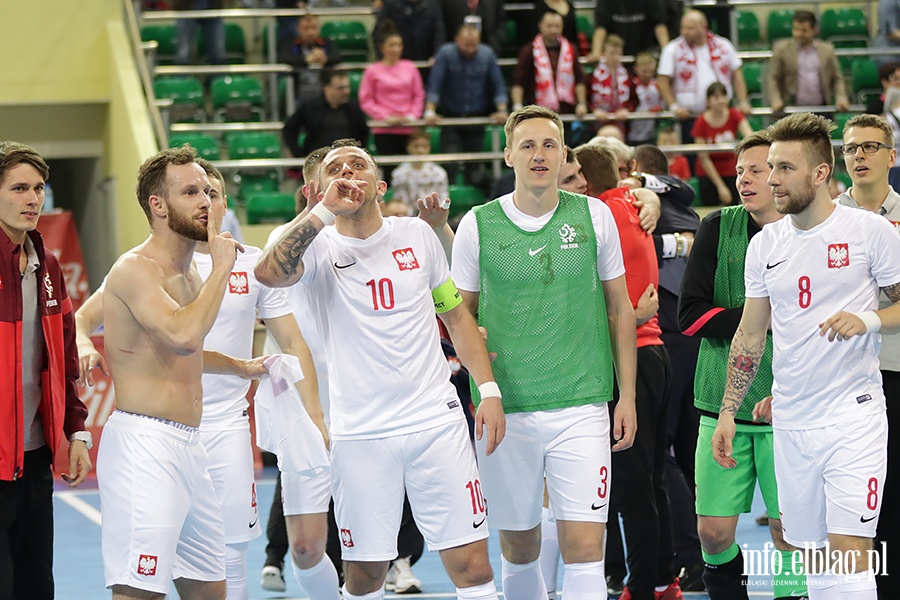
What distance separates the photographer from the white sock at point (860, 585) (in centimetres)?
520

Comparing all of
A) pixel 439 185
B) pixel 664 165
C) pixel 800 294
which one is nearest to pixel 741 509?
pixel 800 294

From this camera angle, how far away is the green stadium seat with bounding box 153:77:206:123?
586 inches

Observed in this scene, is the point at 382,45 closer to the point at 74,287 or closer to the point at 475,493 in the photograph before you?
the point at 74,287

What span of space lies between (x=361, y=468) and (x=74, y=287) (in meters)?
10.5

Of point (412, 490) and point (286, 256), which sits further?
point (412, 490)

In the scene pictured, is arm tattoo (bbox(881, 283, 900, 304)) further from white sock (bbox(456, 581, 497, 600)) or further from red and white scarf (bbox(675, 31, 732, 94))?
red and white scarf (bbox(675, 31, 732, 94))

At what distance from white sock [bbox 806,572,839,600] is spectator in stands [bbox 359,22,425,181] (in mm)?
9189

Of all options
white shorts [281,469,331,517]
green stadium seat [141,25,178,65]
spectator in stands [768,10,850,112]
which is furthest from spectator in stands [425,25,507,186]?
white shorts [281,469,331,517]

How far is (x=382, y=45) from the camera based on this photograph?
13.9 metres

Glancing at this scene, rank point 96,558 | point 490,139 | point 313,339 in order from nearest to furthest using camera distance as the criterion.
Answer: point 313,339 < point 96,558 < point 490,139

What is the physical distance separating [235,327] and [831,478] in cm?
289

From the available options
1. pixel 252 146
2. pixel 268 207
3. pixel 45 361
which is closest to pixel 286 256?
pixel 45 361

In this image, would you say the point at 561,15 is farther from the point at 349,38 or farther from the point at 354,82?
the point at 349,38

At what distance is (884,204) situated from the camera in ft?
20.8
